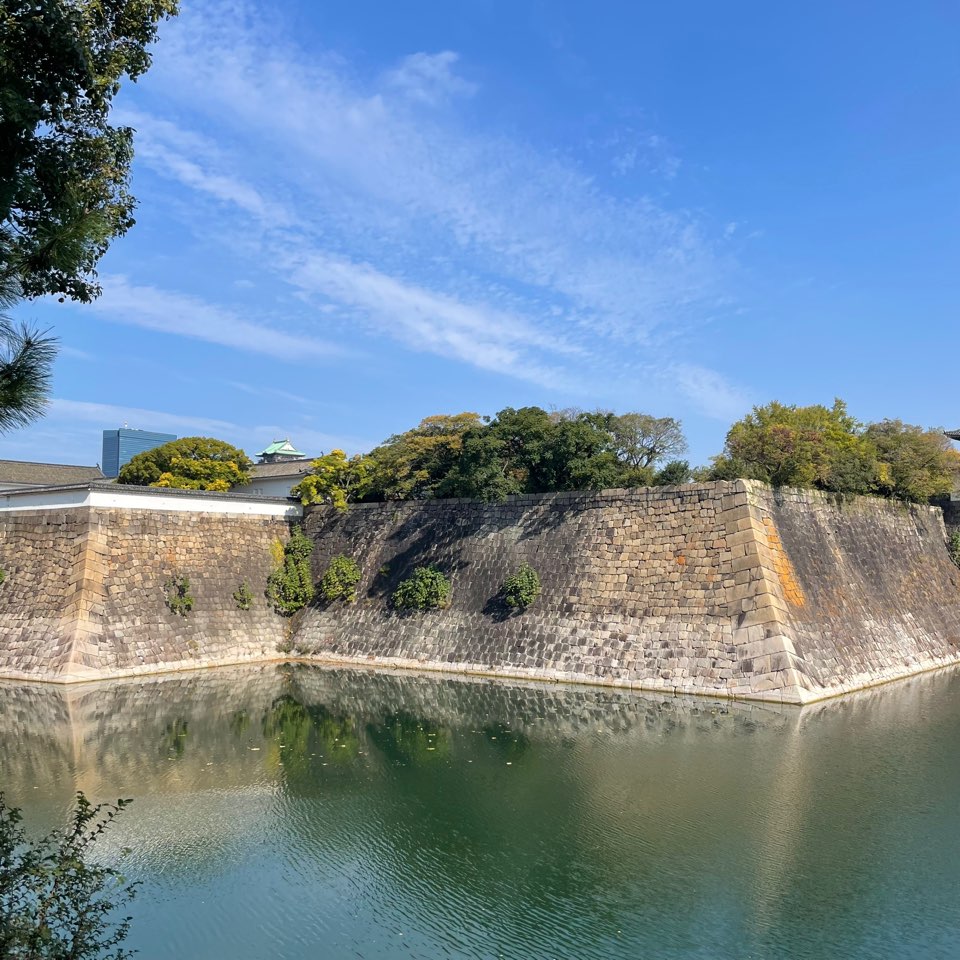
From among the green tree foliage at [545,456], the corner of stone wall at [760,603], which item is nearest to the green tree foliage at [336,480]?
the green tree foliage at [545,456]

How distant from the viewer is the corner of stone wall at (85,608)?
1833 centimetres

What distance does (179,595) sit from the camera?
21.3m

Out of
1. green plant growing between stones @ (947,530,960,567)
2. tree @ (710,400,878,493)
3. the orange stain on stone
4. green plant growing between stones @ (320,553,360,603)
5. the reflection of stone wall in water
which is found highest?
tree @ (710,400,878,493)

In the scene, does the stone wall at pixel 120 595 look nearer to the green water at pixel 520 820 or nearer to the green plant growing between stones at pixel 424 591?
the green water at pixel 520 820

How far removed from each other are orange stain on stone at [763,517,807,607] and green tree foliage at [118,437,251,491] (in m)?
22.7

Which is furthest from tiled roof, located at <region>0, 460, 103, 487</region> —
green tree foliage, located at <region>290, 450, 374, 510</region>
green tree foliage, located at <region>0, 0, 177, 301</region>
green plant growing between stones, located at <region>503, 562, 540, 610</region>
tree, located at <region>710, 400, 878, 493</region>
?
green tree foliage, located at <region>0, 0, 177, 301</region>

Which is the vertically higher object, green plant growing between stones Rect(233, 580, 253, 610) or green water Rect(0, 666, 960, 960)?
green plant growing between stones Rect(233, 580, 253, 610)

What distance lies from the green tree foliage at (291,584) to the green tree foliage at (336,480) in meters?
2.01

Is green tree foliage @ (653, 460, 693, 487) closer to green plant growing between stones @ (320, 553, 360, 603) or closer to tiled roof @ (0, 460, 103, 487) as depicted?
green plant growing between stones @ (320, 553, 360, 603)

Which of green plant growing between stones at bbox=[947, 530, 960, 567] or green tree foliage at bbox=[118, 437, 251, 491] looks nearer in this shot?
green plant growing between stones at bbox=[947, 530, 960, 567]

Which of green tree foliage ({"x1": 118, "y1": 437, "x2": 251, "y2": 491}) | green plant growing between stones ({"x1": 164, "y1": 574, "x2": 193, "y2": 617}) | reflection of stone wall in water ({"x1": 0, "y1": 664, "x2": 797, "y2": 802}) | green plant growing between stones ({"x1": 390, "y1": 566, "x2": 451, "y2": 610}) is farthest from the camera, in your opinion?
green tree foliage ({"x1": 118, "y1": 437, "x2": 251, "y2": 491})

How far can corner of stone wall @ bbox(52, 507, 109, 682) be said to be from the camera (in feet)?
60.1

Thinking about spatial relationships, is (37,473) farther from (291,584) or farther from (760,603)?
(760,603)

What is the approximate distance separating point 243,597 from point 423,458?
6.66 metres
